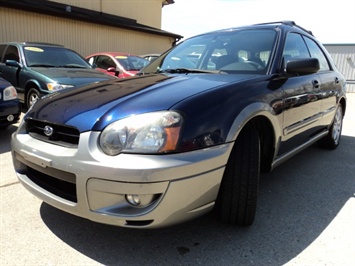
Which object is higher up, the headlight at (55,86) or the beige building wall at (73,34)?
the beige building wall at (73,34)

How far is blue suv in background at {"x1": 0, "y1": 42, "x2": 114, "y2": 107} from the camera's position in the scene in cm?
555

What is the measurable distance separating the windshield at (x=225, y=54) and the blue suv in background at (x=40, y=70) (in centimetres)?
261

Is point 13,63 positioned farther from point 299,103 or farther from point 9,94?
point 299,103

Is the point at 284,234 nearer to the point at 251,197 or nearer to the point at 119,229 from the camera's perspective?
the point at 251,197

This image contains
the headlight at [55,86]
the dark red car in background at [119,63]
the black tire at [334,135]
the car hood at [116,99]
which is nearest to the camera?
the car hood at [116,99]

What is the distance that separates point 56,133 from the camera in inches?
83.7

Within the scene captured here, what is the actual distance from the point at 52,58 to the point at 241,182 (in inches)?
224

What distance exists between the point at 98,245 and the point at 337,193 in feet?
7.67

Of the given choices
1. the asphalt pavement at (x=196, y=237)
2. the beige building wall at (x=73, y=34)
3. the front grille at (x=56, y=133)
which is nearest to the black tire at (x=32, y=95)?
the asphalt pavement at (x=196, y=237)

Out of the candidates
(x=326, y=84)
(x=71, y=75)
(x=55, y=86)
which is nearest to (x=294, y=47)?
(x=326, y=84)

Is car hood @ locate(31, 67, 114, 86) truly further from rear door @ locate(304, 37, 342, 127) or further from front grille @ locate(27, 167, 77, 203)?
rear door @ locate(304, 37, 342, 127)

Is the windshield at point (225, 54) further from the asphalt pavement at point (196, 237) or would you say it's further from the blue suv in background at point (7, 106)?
the blue suv in background at point (7, 106)

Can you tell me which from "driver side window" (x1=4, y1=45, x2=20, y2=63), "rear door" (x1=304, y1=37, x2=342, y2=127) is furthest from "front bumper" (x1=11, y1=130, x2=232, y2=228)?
"driver side window" (x1=4, y1=45, x2=20, y2=63)

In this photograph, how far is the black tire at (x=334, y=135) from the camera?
4.45m
